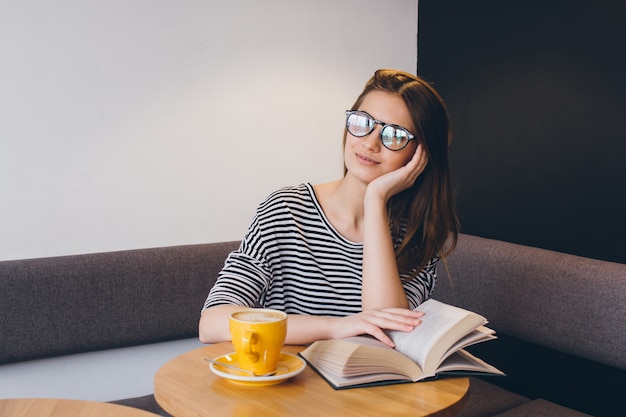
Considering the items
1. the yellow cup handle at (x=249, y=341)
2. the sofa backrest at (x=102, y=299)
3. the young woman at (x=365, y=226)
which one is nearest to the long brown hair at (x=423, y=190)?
the young woman at (x=365, y=226)

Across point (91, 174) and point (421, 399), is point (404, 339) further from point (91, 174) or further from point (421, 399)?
point (91, 174)

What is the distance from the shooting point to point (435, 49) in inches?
126

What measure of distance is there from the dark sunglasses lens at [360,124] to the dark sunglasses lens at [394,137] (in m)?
0.04

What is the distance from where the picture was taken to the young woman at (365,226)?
1.62 m

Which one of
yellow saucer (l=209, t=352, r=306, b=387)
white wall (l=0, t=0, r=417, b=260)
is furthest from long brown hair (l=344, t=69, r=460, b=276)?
white wall (l=0, t=0, r=417, b=260)

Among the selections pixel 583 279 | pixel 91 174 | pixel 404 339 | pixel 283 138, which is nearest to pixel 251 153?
pixel 283 138

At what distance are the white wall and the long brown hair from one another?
3.18 feet

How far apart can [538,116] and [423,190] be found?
1.05 meters

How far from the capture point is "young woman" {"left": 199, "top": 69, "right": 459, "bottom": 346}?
1619 mm

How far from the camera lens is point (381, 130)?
164 centimetres

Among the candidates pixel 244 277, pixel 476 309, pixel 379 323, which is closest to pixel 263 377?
pixel 379 323

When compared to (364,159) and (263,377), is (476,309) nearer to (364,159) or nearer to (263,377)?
(364,159)

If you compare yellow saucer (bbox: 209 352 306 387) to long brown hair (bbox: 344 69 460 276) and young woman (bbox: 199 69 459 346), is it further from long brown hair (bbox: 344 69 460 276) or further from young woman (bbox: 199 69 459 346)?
long brown hair (bbox: 344 69 460 276)

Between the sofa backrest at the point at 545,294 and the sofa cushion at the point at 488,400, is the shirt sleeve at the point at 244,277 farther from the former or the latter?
the sofa cushion at the point at 488,400
